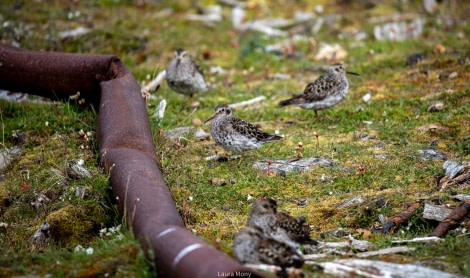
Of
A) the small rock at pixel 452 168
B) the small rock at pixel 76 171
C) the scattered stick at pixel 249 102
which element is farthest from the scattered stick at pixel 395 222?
the scattered stick at pixel 249 102

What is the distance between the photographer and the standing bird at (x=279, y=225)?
23.6ft

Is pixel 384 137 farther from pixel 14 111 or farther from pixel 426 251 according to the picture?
pixel 14 111

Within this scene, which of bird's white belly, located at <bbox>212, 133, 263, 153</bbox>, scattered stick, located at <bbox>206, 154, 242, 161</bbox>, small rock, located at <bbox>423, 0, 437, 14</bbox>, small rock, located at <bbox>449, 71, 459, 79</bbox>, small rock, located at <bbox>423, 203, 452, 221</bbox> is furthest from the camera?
small rock, located at <bbox>423, 0, 437, 14</bbox>

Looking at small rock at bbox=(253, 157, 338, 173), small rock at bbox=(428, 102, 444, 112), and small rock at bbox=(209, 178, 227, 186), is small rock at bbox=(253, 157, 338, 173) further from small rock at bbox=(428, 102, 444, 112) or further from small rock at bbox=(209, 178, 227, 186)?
small rock at bbox=(428, 102, 444, 112)

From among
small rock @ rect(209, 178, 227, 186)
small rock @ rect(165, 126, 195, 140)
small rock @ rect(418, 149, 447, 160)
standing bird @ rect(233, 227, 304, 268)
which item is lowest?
small rock @ rect(165, 126, 195, 140)

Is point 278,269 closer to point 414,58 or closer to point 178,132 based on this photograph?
point 178,132

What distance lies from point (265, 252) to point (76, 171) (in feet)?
13.0

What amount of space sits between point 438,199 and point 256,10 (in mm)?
14939

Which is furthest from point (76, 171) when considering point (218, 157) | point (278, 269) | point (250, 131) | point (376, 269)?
point (376, 269)

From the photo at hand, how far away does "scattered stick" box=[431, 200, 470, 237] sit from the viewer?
7.41 metres

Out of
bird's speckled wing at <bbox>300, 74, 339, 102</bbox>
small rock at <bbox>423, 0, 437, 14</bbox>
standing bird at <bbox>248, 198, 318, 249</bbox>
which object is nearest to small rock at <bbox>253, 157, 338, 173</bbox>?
bird's speckled wing at <bbox>300, 74, 339, 102</bbox>

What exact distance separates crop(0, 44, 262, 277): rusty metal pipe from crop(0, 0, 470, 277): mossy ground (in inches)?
13.5

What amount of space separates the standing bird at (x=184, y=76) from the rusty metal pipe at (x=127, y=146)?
11.6 ft

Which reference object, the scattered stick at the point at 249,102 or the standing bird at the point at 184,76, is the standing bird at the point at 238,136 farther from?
the standing bird at the point at 184,76
